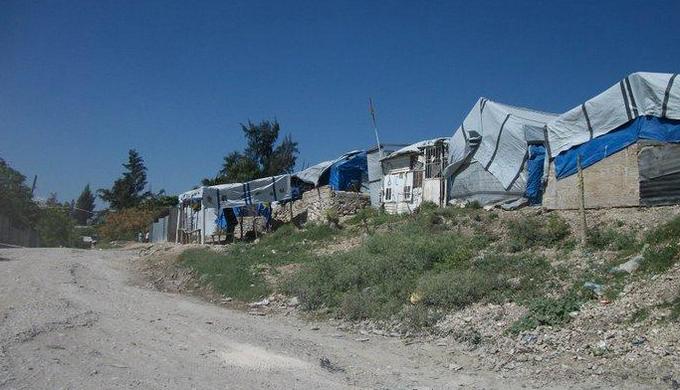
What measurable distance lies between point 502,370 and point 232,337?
4260mm

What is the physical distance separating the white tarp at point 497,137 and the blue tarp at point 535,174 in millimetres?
486

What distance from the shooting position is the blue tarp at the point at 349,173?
2908cm

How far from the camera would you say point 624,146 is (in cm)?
1506

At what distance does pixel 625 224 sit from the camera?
1292cm

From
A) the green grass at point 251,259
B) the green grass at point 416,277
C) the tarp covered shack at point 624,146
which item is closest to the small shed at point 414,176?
the green grass at point 251,259

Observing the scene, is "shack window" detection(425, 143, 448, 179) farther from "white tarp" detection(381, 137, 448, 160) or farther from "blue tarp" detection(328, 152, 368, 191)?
"blue tarp" detection(328, 152, 368, 191)

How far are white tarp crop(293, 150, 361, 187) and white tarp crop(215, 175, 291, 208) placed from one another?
Result: 1.42m

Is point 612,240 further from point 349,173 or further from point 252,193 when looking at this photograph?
point 252,193

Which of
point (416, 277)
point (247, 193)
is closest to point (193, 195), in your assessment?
point (247, 193)

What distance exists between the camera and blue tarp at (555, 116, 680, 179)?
14.3 m

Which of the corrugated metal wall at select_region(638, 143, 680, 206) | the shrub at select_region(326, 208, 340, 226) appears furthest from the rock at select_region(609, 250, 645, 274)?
the shrub at select_region(326, 208, 340, 226)

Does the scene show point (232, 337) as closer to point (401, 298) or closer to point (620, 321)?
point (401, 298)

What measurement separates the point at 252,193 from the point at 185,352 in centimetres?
2019

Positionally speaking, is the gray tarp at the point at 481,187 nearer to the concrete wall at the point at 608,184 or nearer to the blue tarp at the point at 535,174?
the blue tarp at the point at 535,174
